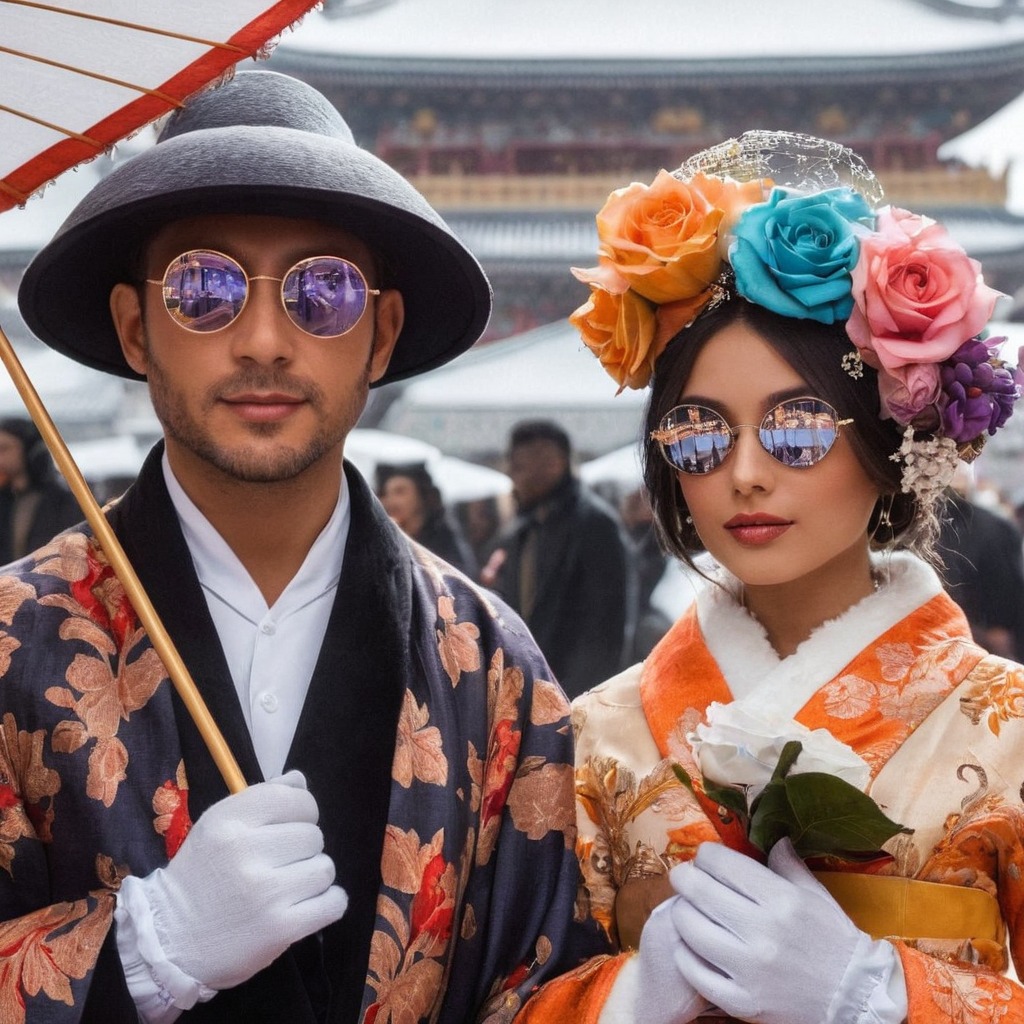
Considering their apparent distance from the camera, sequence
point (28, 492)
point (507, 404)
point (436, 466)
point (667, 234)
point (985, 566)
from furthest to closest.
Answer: point (507, 404)
point (436, 466)
point (28, 492)
point (985, 566)
point (667, 234)

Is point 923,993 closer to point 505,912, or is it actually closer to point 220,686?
point 505,912

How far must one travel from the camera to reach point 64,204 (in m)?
16.3

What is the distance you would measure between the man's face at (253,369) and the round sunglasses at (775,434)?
0.52m

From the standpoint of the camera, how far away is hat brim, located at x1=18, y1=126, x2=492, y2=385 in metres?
2.23

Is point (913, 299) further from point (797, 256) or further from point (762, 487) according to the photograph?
point (762, 487)

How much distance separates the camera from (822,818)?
2.15 m

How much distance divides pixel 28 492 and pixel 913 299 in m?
5.59

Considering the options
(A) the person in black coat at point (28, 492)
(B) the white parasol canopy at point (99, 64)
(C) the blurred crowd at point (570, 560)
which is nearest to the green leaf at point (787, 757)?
(B) the white parasol canopy at point (99, 64)

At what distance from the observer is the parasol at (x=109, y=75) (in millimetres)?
1988

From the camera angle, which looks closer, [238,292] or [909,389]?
[238,292]

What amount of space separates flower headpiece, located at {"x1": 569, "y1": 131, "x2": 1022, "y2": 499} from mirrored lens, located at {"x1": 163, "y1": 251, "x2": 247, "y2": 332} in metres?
0.59

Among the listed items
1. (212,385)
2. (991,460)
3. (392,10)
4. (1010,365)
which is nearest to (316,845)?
(212,385)

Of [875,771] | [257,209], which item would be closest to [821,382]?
[875,771]

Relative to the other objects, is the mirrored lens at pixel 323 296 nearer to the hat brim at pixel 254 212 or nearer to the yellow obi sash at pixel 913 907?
the hat brim at pixel 254 212
